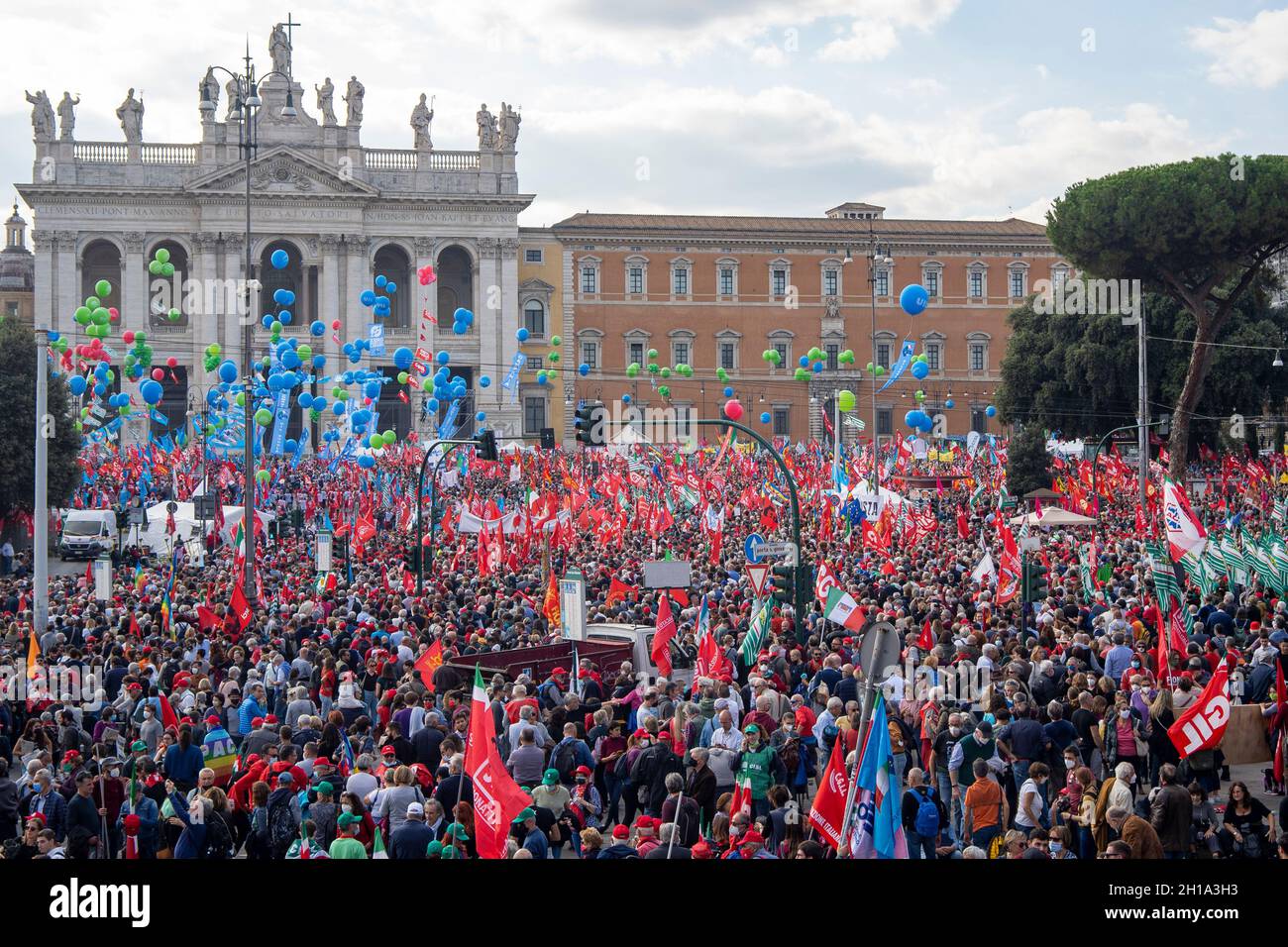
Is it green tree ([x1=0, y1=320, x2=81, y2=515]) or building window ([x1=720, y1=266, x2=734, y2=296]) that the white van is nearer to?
green tree ([x1=0, y1=320, x2=81, y2=515])

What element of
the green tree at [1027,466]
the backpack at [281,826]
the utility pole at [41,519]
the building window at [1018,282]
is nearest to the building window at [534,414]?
the building window at [1018,282]

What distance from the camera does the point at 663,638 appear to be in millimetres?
15695

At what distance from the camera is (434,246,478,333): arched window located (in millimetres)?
72750

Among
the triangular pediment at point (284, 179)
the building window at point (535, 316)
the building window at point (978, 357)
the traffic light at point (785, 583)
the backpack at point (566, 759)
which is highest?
the triangular pediment at point (284, 179)

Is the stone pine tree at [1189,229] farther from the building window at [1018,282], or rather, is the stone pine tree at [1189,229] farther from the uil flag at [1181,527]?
the building window at [1018,282]

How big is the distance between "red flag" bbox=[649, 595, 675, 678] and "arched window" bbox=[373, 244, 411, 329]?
185ft

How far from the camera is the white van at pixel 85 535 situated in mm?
35438

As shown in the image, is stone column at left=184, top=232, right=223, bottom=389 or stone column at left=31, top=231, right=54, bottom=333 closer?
stone column at left=31, top=231, right=54, bottom=333

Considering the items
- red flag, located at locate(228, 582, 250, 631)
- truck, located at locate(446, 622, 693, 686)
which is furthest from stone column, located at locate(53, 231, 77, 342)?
truck, located at locate(446, 622, 693, 686)

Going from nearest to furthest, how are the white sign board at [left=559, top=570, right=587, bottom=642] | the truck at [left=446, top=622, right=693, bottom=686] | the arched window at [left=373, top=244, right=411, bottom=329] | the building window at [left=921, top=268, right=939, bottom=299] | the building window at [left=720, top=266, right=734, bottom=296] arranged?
the truck at [left=446, top=622, right=693, bottom=686], the white sign board at [left=559, top=570, right=587, bottom=642], the arched window at [left=373, top=244, right=411, bottom=329], the building window at [left=720, top=266, right=734, bottom=296], the building window at [left=921, top=268, right=939, bottom=299]

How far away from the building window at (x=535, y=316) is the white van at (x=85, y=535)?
128 ft

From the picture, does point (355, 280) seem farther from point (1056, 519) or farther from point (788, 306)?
point (1056, 519)

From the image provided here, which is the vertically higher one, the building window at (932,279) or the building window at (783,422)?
the building window at (932,279)

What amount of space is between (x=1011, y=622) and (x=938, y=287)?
61.1 meters
